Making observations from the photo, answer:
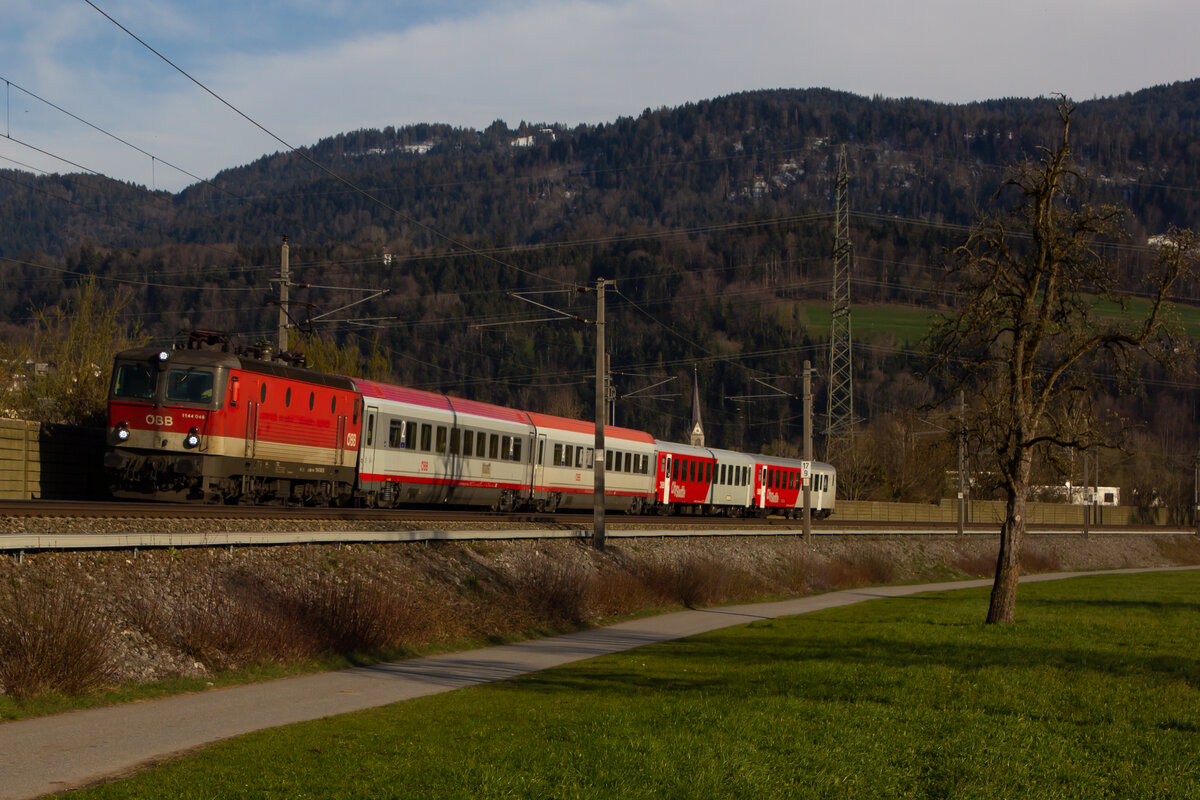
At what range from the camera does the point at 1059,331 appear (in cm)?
2536

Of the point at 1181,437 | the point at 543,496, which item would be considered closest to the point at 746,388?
the point at 1181,437

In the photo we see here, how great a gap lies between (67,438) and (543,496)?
17475mm

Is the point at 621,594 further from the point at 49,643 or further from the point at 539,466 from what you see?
the point at 49,643

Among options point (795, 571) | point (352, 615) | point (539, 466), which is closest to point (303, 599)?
point (352, 615)

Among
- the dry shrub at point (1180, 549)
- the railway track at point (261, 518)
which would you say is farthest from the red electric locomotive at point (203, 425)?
the dry shrub at point (1180, 549)

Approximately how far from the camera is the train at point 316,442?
26.0 metres

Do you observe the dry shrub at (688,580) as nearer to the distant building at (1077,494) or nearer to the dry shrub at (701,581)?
the dry shrub at (701,581)

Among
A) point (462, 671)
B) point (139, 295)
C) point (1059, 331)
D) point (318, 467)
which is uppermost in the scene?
point (139, 295)

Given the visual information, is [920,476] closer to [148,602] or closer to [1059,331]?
[1059,331]

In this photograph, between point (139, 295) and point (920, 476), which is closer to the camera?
point (920, 476)

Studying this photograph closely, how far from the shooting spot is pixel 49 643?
14.7 m

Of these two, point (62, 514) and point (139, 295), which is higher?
point (139, 295)

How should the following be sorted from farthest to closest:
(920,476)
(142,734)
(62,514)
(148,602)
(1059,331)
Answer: (920,476) → (1059,331) → (62,514) → (148,602) → (142,734)

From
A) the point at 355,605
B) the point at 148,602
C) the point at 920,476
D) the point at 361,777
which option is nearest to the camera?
the point at 361,777
